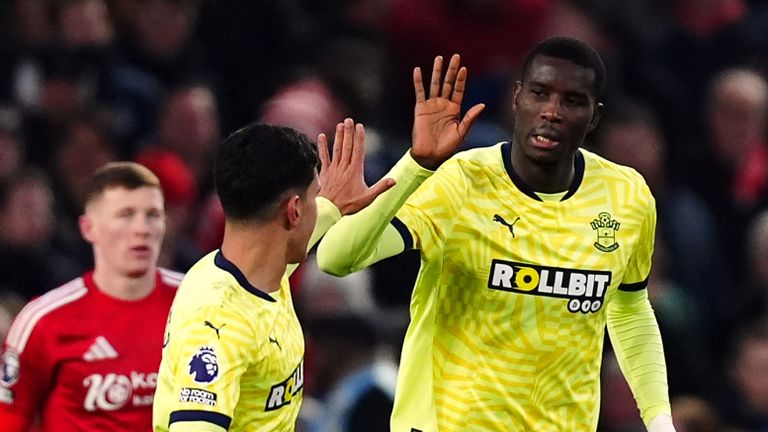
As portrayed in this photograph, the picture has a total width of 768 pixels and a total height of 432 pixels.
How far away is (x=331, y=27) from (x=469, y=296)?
5.84 meters

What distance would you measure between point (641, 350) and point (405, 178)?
124 centimetres

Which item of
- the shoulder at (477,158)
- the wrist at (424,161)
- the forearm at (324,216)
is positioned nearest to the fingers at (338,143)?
the forearm at (324,216)

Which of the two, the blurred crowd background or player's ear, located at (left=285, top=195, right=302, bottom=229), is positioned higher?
the blurred crowd background

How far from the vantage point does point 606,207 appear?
5.95 meters

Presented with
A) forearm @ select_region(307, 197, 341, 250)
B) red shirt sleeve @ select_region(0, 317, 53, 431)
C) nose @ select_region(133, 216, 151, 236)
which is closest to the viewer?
forearm @ select_region(307, 197, 341, 250)

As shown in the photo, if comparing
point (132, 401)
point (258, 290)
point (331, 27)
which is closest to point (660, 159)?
point (331, 27)

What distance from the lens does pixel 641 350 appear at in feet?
20.4

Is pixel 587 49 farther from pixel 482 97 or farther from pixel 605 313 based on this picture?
pixel 482 97

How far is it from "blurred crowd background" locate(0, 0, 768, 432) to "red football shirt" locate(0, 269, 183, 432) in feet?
5.17

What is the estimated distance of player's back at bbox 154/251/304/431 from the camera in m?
4.77

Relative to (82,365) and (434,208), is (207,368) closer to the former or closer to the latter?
(434,208)

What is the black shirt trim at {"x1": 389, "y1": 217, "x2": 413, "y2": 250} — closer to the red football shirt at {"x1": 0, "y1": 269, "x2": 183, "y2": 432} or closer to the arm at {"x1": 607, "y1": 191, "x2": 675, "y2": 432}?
the arm at {"x1": 607, "y1": 191, "x2": 675, "y2": 432}

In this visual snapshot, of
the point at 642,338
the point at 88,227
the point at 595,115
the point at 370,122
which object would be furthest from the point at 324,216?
the point at 370,122

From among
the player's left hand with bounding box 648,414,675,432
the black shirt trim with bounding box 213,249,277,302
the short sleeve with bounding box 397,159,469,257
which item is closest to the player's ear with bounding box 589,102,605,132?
the short sleeve with bounding box 397,159,469,257
